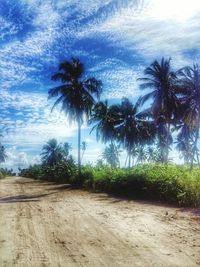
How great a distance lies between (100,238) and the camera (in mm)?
7191

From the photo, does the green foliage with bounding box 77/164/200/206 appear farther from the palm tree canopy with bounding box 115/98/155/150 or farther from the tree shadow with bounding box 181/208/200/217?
the palm tree canopy with bounding box 115/98/155/150

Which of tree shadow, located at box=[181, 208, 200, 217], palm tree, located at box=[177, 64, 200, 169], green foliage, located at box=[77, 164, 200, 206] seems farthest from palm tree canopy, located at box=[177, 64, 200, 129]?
tree shadow, located at box=[181, 208, 200, 217]

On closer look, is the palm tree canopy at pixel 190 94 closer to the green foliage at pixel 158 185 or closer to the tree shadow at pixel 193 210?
the green foliage at pixel 158 185

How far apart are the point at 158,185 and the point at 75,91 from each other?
1844 centimetres

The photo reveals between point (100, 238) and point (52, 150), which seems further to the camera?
point (52, 150)

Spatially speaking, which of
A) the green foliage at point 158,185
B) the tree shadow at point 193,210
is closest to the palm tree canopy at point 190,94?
the green foliage at point 158,185

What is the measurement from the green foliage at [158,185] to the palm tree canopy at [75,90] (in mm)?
11018

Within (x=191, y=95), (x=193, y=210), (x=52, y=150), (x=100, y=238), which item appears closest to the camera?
(x=100, y=238)

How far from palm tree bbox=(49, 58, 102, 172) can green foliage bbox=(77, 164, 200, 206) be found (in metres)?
11.0

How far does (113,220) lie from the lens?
31.2ft

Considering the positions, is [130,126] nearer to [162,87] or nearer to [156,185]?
[162,87]

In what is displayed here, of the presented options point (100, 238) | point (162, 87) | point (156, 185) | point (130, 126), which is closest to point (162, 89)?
point (162, 87)

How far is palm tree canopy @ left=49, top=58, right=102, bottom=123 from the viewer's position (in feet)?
104

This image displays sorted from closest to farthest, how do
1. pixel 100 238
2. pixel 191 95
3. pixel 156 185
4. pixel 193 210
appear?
pixel 100 238 < pixel 193 210 < pixel 156 185 < pixel 191 95
